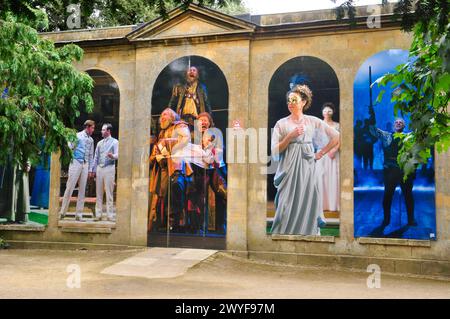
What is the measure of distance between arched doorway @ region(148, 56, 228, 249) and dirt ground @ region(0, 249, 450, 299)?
1.18 meters

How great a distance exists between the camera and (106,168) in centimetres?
1666

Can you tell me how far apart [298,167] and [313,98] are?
2203 mm

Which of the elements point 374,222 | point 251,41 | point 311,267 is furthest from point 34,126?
point 374,222

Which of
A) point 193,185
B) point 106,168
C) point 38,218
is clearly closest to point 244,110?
point 193,185

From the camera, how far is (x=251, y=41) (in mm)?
15500

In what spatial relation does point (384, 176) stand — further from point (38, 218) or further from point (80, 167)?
point (38, 218)

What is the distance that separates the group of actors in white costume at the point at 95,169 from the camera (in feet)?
54.2

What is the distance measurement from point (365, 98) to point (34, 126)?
9.47m

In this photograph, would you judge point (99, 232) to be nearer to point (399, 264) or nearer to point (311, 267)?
point (311, 267)

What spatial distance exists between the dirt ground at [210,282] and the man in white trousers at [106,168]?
192 centimetres

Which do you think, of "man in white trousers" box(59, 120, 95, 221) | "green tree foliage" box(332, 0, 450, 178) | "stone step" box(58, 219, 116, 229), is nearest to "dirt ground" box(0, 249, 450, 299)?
"stone step" box(58, 219, 116, 229)

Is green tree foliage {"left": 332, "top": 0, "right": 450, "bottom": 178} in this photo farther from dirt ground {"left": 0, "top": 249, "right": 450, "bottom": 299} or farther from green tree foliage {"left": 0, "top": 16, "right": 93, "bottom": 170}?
green tree foliage {"left": 0, "top": 16, "right": 93, "bottom": 170}
